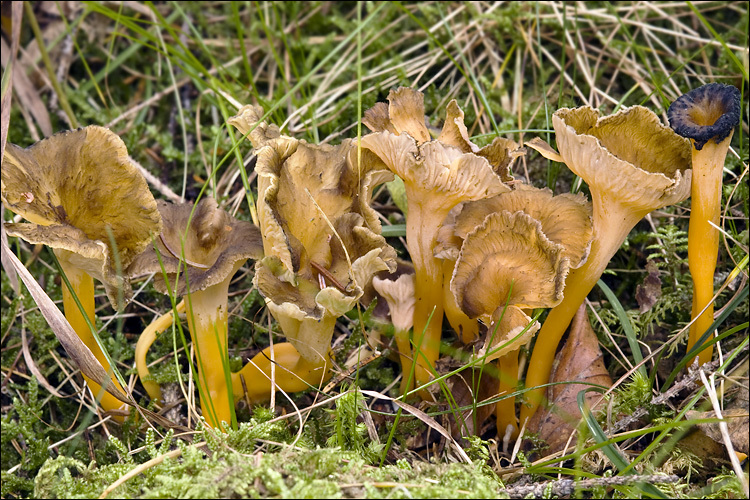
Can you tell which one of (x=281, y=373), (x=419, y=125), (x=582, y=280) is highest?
(x=419, y=125)

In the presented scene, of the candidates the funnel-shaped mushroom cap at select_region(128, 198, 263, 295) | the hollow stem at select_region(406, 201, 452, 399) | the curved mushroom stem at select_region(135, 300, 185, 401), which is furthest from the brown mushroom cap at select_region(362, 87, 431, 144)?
the curved mushroom stem at select_region(135, 300, 185, 401)

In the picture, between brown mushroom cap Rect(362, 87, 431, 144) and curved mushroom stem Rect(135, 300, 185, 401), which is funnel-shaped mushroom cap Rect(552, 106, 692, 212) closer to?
brown mushroom cap Rect(362, 87, 431, 144)

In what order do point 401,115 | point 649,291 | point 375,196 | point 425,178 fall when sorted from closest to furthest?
1. point 425,178
2. point 401,115
3. point 649,291
4. point 375,196

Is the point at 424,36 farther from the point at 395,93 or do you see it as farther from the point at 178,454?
the point at 178,454

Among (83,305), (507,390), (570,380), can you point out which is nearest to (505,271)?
(507,390)

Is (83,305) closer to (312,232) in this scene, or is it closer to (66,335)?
(66,335)

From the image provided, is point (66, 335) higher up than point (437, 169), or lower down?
lower down

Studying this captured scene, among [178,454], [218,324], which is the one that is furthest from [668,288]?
[178,454]

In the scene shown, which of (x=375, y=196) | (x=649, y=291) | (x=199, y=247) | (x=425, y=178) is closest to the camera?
(x=425, y=178)

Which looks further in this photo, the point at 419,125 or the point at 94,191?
the point at 419,125
